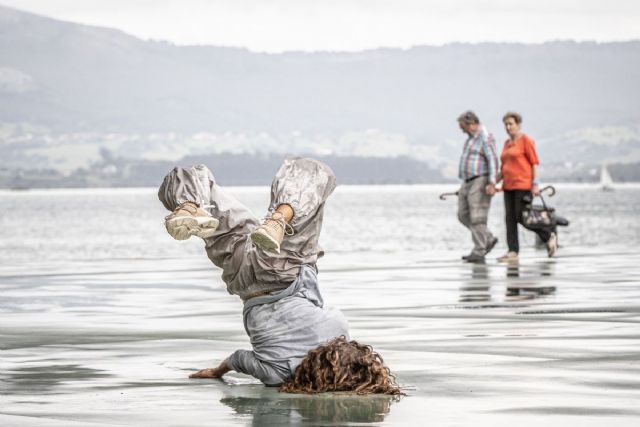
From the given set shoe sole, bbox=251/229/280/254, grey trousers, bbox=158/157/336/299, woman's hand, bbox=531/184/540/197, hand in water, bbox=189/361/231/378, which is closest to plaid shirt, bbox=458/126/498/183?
woman's hand, bbox=531/184/540/197

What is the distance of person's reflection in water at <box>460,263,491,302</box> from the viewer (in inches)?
604

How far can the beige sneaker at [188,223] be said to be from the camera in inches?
292

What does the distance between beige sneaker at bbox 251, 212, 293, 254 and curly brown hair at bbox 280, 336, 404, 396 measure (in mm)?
990

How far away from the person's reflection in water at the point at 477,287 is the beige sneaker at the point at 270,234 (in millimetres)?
7794

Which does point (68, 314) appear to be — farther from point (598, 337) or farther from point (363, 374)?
point (363, 374)

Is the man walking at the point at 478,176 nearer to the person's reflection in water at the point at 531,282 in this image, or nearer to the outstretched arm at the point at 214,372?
the person's reflection in water at the point at 531,282

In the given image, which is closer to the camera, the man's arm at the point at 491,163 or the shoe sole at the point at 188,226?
the shoe sole at the point at 188,226

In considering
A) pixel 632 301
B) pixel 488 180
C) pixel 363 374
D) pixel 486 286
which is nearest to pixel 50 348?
pixel 363 374

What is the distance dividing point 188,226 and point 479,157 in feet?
46.9

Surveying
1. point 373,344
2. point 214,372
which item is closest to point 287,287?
point 214,372

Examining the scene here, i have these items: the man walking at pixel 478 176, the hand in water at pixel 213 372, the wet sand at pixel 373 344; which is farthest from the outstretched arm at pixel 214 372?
the man walking at pixel 478 176

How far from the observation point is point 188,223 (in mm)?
7469

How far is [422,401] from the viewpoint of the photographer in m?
7.79

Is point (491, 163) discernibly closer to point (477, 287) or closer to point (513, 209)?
point (513, 209)
